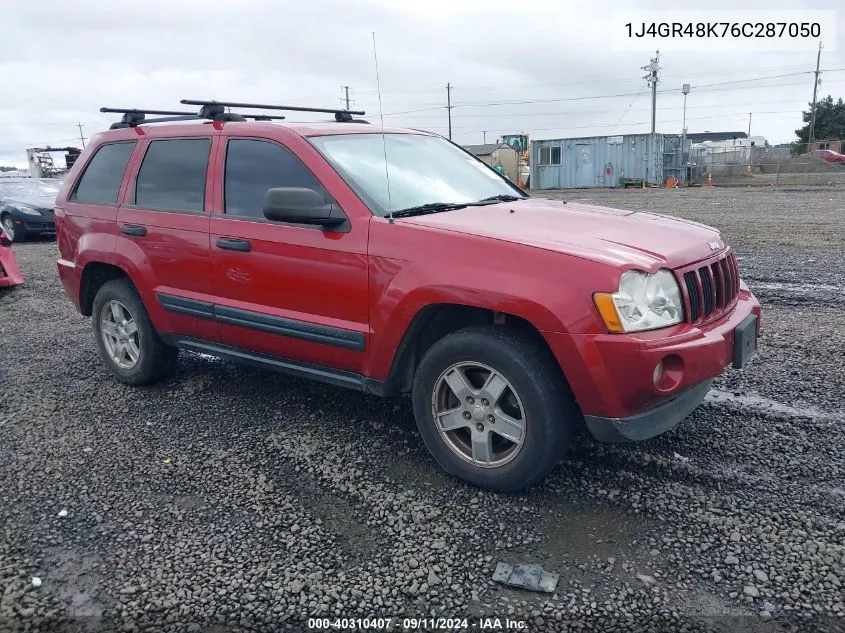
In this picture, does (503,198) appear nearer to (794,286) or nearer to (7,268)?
(794,286)

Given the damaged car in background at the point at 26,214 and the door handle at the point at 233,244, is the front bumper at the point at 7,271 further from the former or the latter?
the door handle at the point at 233,244

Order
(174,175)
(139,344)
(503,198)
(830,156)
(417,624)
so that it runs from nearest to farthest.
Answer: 1. (417,624)
2. (503,198)
3. (174,175)
4. (139,344)
5. (830,156)

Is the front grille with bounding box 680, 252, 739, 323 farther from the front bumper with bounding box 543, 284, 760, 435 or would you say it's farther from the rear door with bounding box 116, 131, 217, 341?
the rear door with bounding box 116, 131, 217, 341

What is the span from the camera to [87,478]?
3787mm

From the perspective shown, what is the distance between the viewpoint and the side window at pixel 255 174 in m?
4.13

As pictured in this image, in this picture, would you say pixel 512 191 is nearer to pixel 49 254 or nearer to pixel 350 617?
pixel 350 617

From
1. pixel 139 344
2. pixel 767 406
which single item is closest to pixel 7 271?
pixel 139 344

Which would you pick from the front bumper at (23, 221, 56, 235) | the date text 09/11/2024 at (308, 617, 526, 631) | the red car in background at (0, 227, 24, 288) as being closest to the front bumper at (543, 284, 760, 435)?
the date text 09/11/2024 at (308, 617, 526, 631)

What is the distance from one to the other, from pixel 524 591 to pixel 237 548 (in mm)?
1249

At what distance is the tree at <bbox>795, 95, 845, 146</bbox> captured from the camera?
5478 centimetres

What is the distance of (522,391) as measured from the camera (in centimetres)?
325

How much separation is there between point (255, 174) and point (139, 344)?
5.49ft

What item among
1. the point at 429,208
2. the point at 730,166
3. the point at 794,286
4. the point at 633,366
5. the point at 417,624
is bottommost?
the point at 417,624

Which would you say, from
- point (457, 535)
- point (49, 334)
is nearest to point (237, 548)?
point (457, 535)
